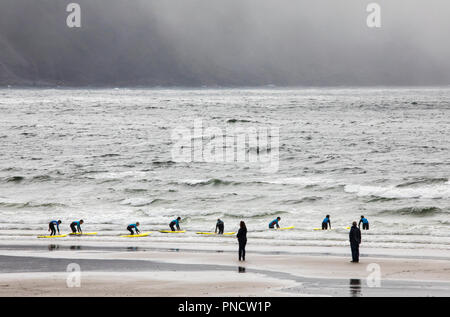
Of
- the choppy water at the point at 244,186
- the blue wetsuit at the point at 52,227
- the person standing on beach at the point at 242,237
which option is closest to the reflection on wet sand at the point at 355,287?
the person standing on beach at the point at 242,237

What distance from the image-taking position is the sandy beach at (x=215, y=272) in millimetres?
19312

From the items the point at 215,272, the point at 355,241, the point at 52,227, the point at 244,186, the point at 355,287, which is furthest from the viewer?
the point at 244,186

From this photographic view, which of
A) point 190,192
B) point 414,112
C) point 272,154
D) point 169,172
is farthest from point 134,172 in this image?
point 414,112

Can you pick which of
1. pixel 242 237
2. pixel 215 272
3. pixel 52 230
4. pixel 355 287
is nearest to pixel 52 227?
pixel 52 230

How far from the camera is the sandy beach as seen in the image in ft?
63.4

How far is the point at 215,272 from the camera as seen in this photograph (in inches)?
892

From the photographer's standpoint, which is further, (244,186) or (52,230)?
(244,186)

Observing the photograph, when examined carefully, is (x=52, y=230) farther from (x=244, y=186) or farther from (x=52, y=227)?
(x=244, y=186)

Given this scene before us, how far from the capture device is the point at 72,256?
26.9 m

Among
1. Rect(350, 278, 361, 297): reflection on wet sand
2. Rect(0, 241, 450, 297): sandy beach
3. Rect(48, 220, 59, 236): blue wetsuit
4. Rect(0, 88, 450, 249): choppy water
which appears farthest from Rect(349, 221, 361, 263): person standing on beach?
Rect(48, 220, 59, 236): blue wetsuit

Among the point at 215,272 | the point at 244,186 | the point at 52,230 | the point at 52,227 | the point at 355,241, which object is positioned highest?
the point at 244,186

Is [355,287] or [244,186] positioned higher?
[244,186]
